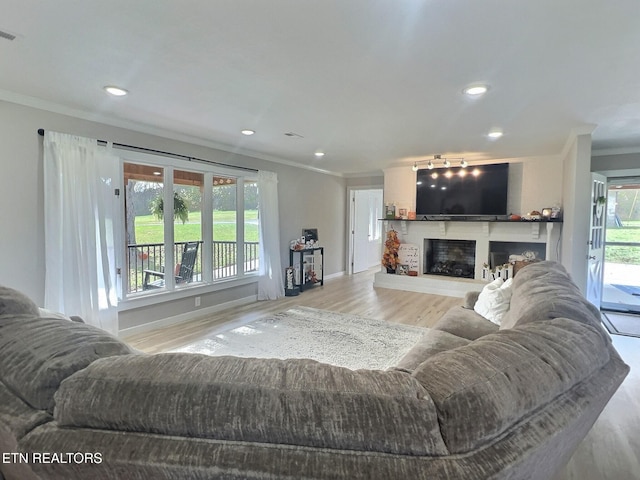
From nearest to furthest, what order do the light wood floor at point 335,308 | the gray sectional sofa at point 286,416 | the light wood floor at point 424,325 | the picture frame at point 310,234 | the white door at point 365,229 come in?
the gray sectional sofa at point 286,416 < the light wood floor at point 424,325 < the light wood floor at point 335,308 < the picture frame at point 310,234 < the white door at point 365,229

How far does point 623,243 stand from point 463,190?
2.33 metres

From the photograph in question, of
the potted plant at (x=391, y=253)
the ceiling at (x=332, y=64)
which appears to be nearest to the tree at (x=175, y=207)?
the ceiling at (x=332, y=64)

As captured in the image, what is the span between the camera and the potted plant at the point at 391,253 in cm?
655

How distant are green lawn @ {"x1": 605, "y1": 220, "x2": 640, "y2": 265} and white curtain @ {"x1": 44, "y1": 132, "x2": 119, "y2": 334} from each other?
6.51 metres

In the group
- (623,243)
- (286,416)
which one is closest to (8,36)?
(286,416)

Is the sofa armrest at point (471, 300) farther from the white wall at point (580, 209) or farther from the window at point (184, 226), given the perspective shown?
the window at point (184, 226)

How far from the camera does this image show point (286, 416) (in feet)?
2.27

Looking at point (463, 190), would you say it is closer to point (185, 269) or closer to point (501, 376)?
point (185, 269)

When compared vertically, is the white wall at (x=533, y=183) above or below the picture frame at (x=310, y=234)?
above

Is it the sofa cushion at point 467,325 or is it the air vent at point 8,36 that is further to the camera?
the sofa cushion at point 467,325

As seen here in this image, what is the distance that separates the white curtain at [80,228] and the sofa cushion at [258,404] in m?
2.93

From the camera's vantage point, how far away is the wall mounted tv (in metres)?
5.67

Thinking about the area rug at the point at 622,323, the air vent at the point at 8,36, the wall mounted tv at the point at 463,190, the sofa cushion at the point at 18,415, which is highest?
the air vent at the point at 8,36

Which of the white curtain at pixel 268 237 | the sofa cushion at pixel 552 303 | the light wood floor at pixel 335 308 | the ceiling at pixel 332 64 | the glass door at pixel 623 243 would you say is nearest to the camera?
the sofa cushion at pixel 552 303
